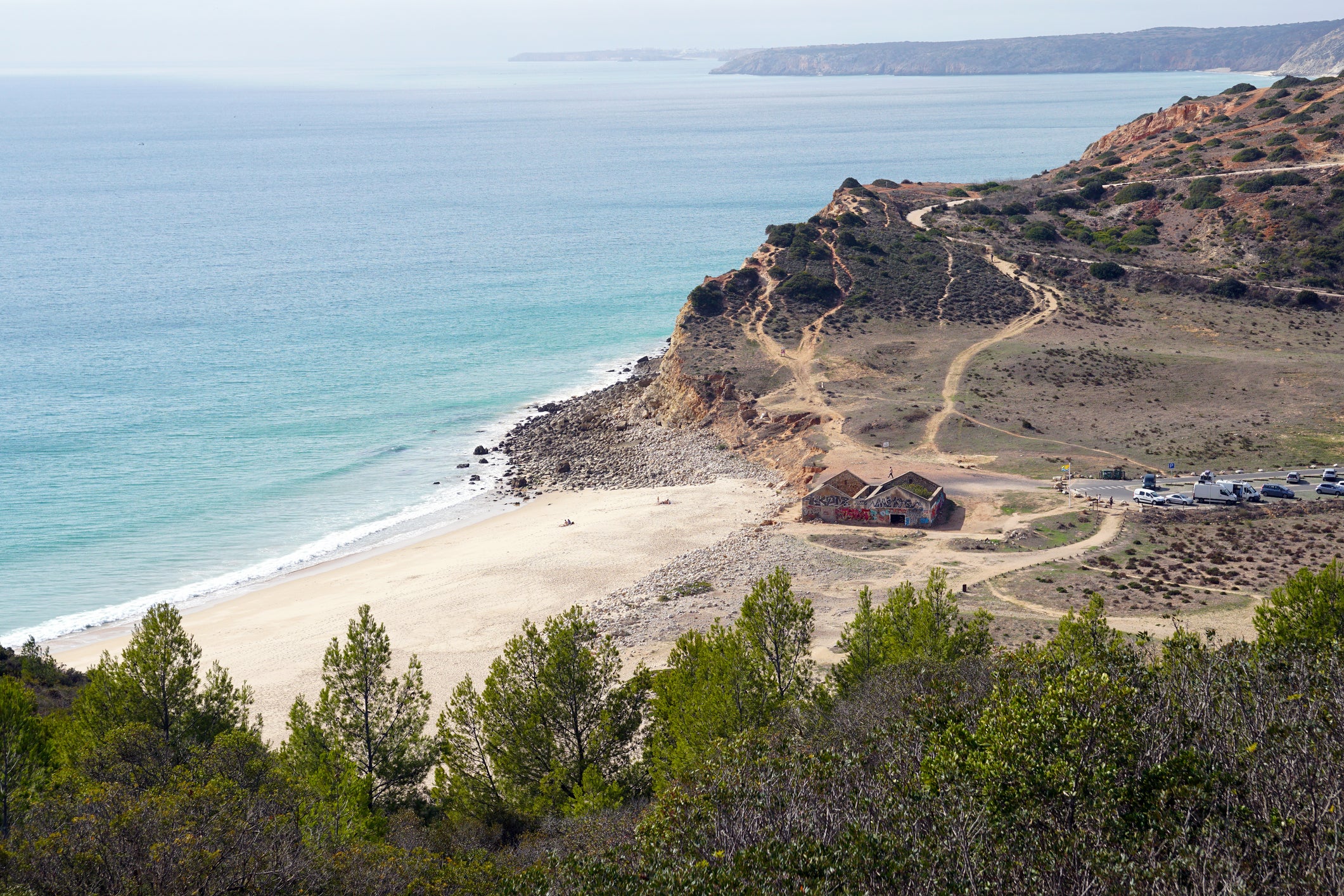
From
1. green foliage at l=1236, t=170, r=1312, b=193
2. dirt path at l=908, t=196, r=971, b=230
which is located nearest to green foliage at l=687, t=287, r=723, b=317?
dirt path at l=908, t=196, r=971, b=230

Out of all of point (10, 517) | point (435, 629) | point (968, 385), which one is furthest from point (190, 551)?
point (968, 385)

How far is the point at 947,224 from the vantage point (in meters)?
96.4

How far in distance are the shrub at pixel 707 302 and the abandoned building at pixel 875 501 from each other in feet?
104

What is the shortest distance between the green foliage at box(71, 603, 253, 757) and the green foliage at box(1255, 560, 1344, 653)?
25.7 metres

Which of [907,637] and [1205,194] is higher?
[1205,194]

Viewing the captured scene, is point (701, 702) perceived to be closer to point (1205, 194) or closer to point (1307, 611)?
point (1307, 611)

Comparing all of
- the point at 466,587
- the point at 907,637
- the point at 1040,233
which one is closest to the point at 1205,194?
the point at 1040,233

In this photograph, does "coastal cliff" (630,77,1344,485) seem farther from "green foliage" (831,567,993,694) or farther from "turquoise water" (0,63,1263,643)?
"green foliage" (831,567,993,694)

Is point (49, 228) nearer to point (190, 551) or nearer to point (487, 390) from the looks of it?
point (487, 390)

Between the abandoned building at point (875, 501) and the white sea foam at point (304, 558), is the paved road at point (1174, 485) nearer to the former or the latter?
the abandoned building at point (875, 501)

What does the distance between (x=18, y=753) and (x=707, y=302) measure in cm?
6356

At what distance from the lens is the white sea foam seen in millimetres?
44844

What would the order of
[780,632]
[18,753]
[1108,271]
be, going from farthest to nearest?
[1108,271] → [780,632] → [18,753]

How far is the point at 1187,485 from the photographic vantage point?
50562mm
